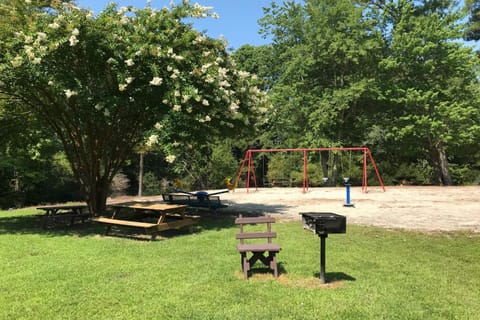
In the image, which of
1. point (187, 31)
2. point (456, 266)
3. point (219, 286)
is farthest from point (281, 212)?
point (219, 286)

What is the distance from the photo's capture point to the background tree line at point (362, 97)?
25969 mm

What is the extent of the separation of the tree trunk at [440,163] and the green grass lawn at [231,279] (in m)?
21.1

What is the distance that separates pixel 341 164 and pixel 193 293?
2856 cm

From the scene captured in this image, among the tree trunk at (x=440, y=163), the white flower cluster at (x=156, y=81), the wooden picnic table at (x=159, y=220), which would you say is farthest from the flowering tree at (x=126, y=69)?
the tree trunk at (x=440, y=163)

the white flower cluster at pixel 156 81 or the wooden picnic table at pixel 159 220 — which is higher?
the white flower cluster at pixel 156 81

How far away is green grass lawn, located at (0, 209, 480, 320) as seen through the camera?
4.52 m

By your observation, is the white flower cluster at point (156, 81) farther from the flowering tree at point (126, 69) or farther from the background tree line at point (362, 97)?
the background tree line at point (362, 97)

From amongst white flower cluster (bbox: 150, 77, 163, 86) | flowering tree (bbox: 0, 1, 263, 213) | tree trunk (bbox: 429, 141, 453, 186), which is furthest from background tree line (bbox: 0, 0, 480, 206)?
white flower cluster (bbox: 150, 77, 163, 86)

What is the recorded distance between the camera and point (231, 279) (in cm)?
567

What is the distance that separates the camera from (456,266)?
6488mm

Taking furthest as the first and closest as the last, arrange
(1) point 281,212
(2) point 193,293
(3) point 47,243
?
(1) point 281,212 → (3) point 47,243 → (2) point 193,293

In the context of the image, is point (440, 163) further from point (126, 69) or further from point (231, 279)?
point (231, 279)

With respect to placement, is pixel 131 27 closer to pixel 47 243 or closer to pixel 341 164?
pixel 47 243

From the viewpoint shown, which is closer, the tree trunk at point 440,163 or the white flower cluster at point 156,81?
the white flower cluster at point 156,81
